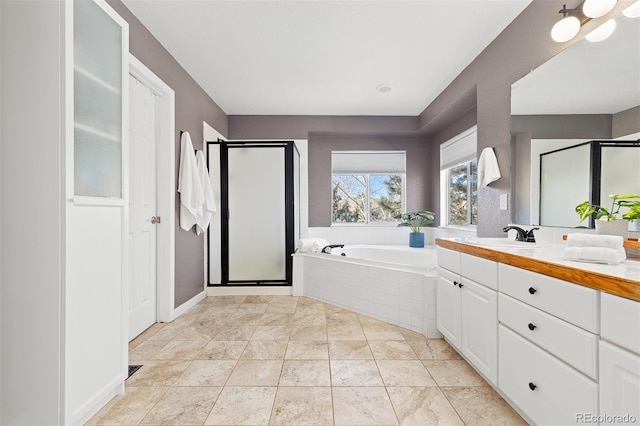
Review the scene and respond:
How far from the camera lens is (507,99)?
2.30 metres

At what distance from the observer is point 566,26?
1.71 metres

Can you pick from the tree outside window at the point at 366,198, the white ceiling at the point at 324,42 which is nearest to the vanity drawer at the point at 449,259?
the white ceiling at the point at 324,42

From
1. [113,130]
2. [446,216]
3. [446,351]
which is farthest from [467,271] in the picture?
[446,216]

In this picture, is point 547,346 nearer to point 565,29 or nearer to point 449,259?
point 449,259

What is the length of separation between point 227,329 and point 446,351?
1715 millimetres

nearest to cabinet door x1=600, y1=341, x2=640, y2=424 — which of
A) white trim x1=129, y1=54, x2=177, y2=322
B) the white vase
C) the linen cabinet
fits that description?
the white vase

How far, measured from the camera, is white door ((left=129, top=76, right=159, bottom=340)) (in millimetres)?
2430

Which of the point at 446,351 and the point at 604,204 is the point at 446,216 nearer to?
the point at 446,351

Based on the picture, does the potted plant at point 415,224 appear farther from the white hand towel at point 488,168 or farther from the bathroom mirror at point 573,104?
the bathroom mirror at point 573,104

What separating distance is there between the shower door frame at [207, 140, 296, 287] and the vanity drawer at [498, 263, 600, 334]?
8.17ft

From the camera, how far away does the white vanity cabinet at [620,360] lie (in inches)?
34.2

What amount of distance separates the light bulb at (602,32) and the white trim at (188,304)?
3507 millimetres

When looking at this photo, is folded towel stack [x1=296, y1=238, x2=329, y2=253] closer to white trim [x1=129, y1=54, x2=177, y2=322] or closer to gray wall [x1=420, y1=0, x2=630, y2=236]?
white trim [x1=129, y1=54, x2=177, y2=322]

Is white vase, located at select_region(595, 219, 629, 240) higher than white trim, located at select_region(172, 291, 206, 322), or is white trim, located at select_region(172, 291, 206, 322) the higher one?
white vase, located at select_region(595, 219, 629, 240)
